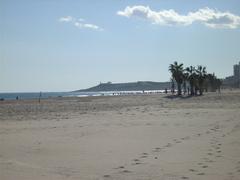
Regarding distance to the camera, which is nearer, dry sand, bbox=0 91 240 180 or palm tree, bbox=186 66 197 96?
dry sand, bbox=0 91 240 180

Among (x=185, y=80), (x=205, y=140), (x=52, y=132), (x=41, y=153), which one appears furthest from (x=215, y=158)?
(x=185, y=80)

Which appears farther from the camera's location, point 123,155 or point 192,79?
point 192,79

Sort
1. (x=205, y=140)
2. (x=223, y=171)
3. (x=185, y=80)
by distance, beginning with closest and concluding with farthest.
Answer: (x=223, y=171), (x=205, y=140), (x=185, y=80)

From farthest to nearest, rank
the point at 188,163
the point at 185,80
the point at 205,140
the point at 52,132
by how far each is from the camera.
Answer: the point at 185,80
the point at 52,132
the point at 205,140
the point at 188,163

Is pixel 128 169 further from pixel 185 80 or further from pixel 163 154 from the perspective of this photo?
pixel 185 80

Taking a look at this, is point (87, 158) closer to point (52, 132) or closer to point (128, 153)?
point (128, 153)

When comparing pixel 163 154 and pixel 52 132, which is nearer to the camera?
pixel 163 154

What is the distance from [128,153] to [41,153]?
248cm

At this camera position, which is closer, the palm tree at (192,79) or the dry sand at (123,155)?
the dry sand at (123,155)

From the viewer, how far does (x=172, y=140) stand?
12312 mm

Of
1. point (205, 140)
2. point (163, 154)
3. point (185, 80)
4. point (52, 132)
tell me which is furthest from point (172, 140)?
point (185, 80)

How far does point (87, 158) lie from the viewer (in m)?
9.56

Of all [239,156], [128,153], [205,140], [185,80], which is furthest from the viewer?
[185,80]

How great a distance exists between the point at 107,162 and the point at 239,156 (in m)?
3.30
